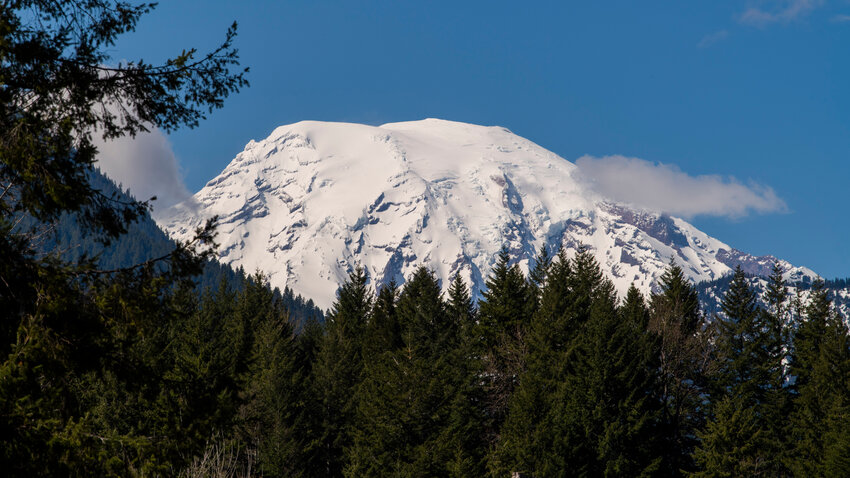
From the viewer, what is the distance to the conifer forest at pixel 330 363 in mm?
7562

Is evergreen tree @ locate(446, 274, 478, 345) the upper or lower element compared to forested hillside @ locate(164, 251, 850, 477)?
upper

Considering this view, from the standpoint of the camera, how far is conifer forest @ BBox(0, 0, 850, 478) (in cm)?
756

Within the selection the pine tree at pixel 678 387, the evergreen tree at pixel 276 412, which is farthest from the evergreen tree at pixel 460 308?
the pine tree at pixel 678 387

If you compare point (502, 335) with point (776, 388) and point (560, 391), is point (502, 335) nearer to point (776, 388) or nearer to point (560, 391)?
point (560, 391)

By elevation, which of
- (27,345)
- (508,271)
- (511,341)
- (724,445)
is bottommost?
(27,345)

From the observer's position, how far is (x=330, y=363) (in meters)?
51.7

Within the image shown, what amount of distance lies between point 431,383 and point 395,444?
13.0ft

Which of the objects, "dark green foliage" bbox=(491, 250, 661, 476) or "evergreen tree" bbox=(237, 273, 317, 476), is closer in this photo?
"dark green foliage" bbox=(491, 250, 661, 476)

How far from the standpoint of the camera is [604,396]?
40.3m

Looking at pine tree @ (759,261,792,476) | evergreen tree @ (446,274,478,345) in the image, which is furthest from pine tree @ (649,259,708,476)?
evergreen tree @ (446,274,478,345)

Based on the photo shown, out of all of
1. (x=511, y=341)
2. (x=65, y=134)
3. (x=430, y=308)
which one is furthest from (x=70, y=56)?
(x=430, y=308)

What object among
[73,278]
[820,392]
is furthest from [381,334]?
[73,278]

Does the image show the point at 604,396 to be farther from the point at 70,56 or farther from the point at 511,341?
the point at 70,56

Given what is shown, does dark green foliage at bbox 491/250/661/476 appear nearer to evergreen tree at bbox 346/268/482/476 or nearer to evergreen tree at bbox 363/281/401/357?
evergreen tree at bbox 346/268/482/476
